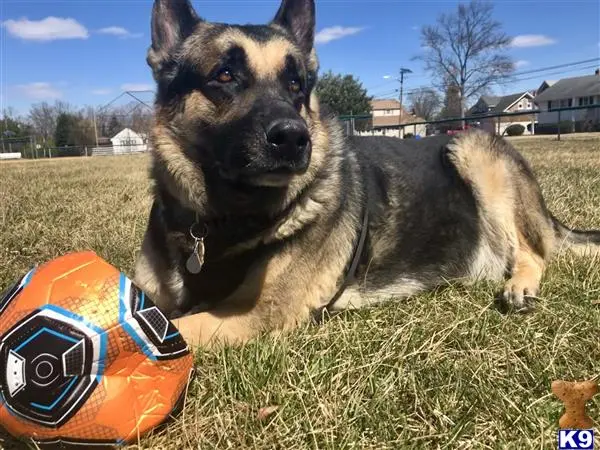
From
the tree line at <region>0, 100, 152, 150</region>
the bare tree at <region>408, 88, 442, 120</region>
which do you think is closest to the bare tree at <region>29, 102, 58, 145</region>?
the tree line at <region>0, 100, 152, 150</region>

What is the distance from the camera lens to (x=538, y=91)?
9588 cm

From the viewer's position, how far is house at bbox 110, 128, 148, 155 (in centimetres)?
5566

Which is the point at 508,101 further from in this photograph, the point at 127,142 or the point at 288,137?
the point at 288,137

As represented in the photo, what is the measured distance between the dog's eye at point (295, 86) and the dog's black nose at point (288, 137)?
2.55 ft

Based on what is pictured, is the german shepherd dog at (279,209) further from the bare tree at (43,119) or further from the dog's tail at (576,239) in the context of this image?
the bare tree at (43,119)

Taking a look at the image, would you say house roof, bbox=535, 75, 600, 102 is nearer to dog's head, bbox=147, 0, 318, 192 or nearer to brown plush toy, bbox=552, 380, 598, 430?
dog's head, bbox=147, 0, 318, 192

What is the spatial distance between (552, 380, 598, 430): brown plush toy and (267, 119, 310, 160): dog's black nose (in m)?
1.56

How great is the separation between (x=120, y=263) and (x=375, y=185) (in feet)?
6.89

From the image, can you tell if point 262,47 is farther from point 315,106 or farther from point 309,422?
point 309,422

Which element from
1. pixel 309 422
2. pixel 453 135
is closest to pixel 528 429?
pixel 309 422

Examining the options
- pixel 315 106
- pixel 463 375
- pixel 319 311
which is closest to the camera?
pixel 463 375

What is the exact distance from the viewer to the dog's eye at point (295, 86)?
3.23m

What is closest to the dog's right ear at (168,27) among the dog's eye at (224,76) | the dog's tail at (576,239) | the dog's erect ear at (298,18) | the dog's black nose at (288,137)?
the dog's eye at (224,76)

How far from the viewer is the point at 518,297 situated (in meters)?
2.99
